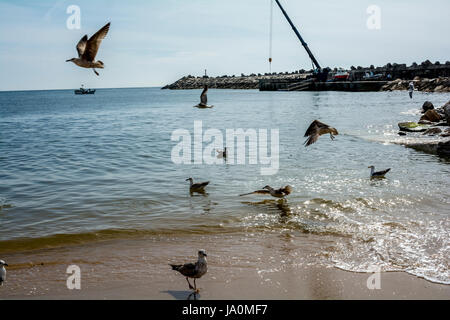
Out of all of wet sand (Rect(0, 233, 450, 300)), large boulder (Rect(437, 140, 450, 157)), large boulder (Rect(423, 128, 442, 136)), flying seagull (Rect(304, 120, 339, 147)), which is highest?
flying seagull (Rect(304, 120, 339, 147))

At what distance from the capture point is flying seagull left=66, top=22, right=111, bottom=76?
7156mm

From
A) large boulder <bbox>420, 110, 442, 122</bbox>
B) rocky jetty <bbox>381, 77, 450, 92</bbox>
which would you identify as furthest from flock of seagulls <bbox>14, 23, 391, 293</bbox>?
rocky jetty <bbox>381, 77, 450, 92</bbox>

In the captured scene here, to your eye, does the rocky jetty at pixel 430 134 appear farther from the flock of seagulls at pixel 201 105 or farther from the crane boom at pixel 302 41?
the crane boom at pixel 302 41

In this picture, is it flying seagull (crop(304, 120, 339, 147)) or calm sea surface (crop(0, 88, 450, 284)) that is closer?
calm sea surface (crop(0, 88, 450, 284))

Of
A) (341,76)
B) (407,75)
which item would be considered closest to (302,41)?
(341,76)

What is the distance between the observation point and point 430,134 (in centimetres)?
1842

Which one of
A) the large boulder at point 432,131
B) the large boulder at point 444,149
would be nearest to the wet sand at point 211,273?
the large boulder at point 444,149

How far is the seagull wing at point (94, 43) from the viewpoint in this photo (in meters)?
7.14

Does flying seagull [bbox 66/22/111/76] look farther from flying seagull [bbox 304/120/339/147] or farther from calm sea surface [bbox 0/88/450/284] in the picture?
flying seagull [bbox 304/120/339/147]

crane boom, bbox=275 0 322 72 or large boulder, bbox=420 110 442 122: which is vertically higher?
crane boom, bbox=275 0 322 72

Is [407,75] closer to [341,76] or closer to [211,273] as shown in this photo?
[341,76]

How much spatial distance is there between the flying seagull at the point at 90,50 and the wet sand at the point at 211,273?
11.2ft

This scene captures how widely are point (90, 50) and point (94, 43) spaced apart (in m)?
0.18

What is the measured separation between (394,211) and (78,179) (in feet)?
32.4
